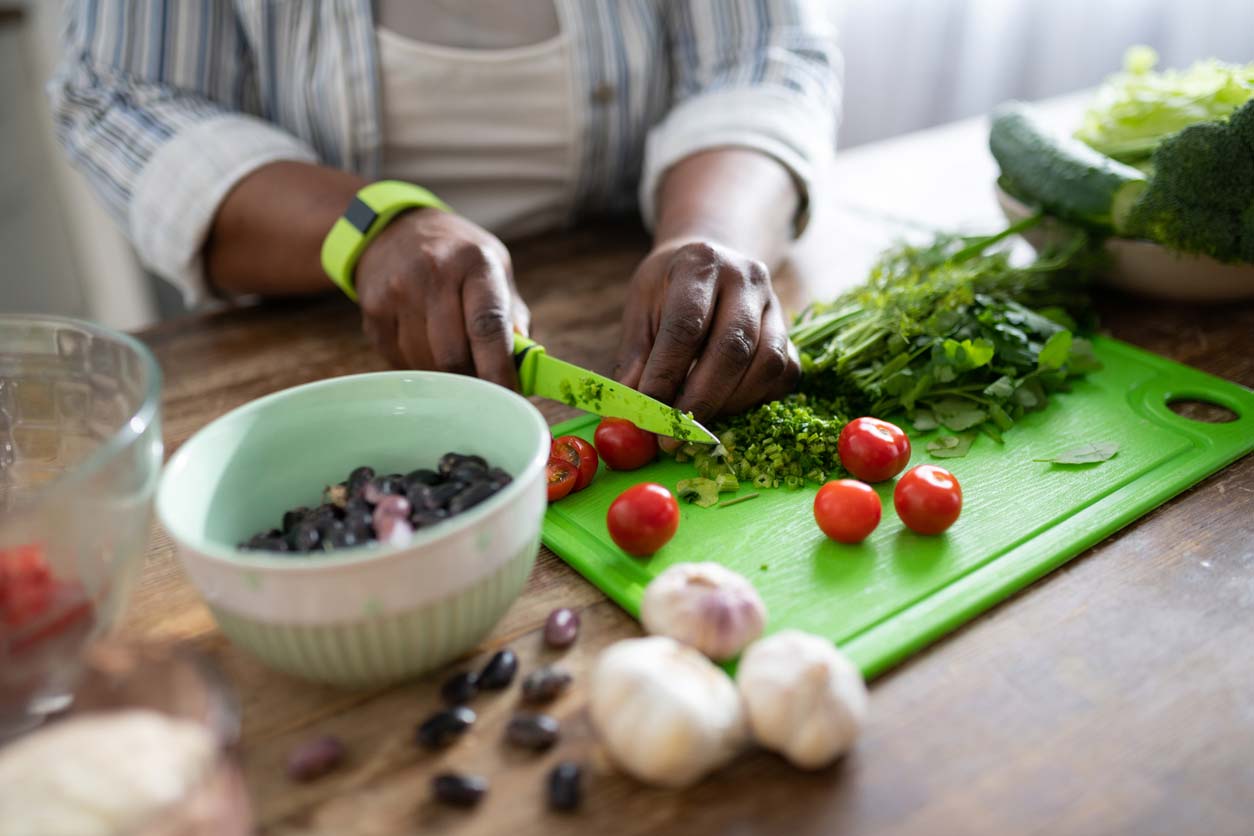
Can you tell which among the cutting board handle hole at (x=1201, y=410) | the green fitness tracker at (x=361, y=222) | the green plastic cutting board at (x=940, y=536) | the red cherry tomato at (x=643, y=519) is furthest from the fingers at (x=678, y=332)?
the cutting board handle hole at (x=1201, y=410)

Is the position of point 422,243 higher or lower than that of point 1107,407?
higher

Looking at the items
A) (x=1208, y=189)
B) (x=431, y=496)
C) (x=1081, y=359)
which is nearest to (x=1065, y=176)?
(x=1208, y=189)

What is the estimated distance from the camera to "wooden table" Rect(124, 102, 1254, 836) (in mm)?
785

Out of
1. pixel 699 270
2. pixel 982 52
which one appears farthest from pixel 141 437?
pixel 982 52

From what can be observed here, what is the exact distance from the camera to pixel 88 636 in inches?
32.4

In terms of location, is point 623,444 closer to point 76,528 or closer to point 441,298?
point 441,298

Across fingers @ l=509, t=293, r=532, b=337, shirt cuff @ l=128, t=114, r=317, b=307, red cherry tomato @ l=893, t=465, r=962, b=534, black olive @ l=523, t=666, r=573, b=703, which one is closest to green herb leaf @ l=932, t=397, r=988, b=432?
red cherry tomato @ l=893, t=465, r=962, b=534

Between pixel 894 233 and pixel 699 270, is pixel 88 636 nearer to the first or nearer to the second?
pixel 699 270

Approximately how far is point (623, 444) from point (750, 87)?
37.6 inches

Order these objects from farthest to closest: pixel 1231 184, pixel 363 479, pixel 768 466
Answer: pixel 1231 184 < pixel 768 466 < pixel 363 479

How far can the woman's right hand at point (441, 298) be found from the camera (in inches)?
52.2

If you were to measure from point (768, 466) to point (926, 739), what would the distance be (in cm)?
45

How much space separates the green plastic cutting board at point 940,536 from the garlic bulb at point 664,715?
18 centimetres

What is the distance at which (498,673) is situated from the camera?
907 millimetres
